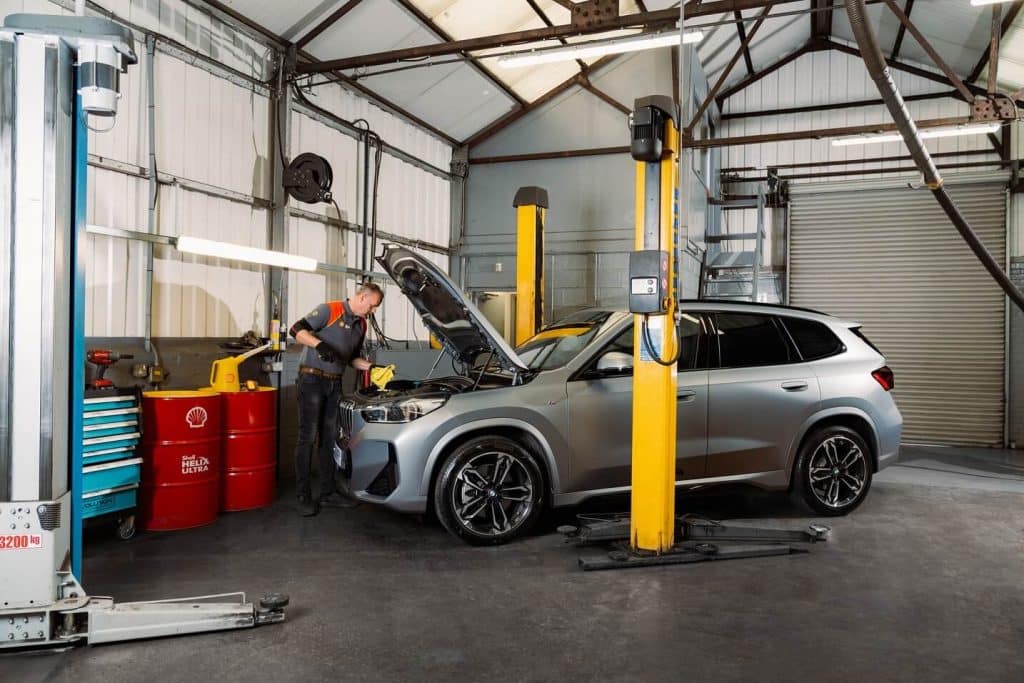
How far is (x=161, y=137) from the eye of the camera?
5.74 m

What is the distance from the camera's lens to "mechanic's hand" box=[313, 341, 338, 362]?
5379mm

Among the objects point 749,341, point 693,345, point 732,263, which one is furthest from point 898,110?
point 732,263

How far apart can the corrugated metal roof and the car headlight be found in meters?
3.86

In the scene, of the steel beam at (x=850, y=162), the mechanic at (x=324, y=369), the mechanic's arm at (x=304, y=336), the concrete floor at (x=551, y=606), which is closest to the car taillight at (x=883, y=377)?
the concrete floor at (x=551, y=606)

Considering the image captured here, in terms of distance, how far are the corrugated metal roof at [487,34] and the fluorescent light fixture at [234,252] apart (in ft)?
7.55

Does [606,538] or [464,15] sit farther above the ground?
[464,15]

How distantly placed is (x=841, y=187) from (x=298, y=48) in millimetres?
8442

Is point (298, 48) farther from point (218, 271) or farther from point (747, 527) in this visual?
point (747, 527)

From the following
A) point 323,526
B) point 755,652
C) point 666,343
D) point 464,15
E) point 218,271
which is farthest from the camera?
point 464,15

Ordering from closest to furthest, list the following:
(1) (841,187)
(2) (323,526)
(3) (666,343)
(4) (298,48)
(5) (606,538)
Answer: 1. (3) (666,343)
2. (5) (606,538)
3. (2) (323,526)
4. (4) (298,48)
5. (1) (841,187)

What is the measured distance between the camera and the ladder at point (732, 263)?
1093cm

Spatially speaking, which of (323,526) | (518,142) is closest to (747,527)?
(323,526)

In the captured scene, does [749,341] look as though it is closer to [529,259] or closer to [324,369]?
[324,369]

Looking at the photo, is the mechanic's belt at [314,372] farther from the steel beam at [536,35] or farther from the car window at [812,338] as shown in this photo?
the car window at [812,338]
